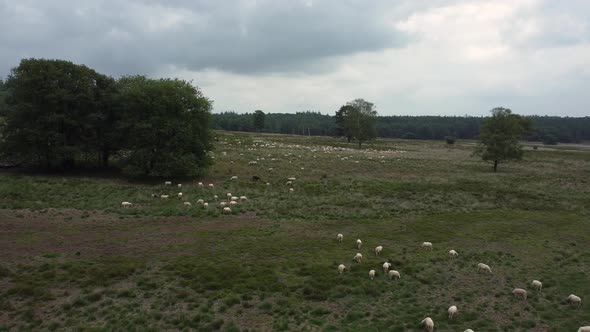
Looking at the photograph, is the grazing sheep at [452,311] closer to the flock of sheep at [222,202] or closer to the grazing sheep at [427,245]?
the grazing sheep at [427,245]

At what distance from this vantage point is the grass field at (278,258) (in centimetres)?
1260

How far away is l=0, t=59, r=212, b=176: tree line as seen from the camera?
1351 inches

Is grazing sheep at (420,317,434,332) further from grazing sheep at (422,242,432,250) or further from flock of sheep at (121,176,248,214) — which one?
flock of sheep at (121,176,248,214)

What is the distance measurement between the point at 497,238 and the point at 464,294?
28.8ft

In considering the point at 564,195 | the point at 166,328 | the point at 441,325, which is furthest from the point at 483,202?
the point at 166,328

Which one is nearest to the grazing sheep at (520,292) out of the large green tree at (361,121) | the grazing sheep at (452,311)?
the grazing sheep at (452,311)

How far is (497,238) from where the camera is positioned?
70.5ft

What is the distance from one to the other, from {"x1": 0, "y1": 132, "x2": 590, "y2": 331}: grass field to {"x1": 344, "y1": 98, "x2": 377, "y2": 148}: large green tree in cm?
6541

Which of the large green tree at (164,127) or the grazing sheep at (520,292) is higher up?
the large green tree at (164,127)

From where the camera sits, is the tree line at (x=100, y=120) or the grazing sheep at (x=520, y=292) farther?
the tree line at (x=100, y=120)

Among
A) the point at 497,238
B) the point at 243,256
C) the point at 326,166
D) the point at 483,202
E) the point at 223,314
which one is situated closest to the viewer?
the point at 223,314

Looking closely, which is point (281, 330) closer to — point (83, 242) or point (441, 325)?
point (441, 325)

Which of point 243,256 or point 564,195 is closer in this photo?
point 243,256

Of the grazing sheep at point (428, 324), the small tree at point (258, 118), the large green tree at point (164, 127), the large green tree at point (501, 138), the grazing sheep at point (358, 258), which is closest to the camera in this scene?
the grazing sheep at point (428, 324)
